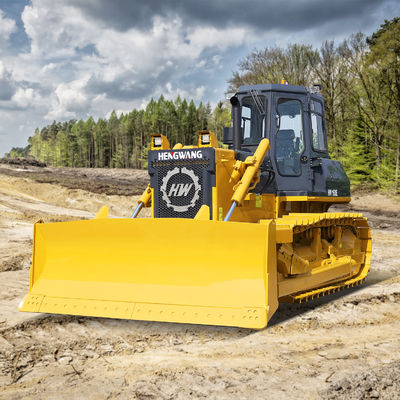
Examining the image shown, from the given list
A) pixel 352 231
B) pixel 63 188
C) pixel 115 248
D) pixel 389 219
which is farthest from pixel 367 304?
pixel 63 188

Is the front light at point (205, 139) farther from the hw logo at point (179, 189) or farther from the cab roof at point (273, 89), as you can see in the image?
the cab roof at point (273, 89)

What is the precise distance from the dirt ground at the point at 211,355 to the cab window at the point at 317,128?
7.64 feet

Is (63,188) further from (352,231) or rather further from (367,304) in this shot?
(367,304)

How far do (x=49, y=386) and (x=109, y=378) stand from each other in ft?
1.47

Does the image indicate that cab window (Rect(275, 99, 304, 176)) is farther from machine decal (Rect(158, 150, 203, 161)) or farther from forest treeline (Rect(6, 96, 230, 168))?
forest treeline (Rect(6, 96, 230, 168))

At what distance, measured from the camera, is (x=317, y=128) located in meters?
7.06

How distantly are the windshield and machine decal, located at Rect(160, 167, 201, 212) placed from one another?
4.51 ft

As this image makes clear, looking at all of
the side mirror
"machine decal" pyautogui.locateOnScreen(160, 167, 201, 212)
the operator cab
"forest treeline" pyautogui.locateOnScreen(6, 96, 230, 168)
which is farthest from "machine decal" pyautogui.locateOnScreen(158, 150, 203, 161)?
"forest treeline" pyautogui.locateOnScreen(6, 96, 230, 168)

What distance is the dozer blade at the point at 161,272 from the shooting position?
445cm

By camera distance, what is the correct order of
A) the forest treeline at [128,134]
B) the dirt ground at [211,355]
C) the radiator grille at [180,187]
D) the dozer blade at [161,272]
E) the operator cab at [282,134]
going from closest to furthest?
the dirt ground at [211,355]
the dozer blade at [161,272]
the radiator grille at [180,187]
the operator cab at [282,134]
the forest treeline at [128,134]

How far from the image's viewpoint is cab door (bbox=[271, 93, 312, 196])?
6547mm

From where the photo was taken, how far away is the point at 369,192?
976 inches

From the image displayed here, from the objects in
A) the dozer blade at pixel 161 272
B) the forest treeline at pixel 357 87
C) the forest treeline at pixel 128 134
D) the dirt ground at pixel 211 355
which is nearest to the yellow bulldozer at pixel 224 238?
the dozer blade at pixel 161 272

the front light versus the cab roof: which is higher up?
the cab roof
